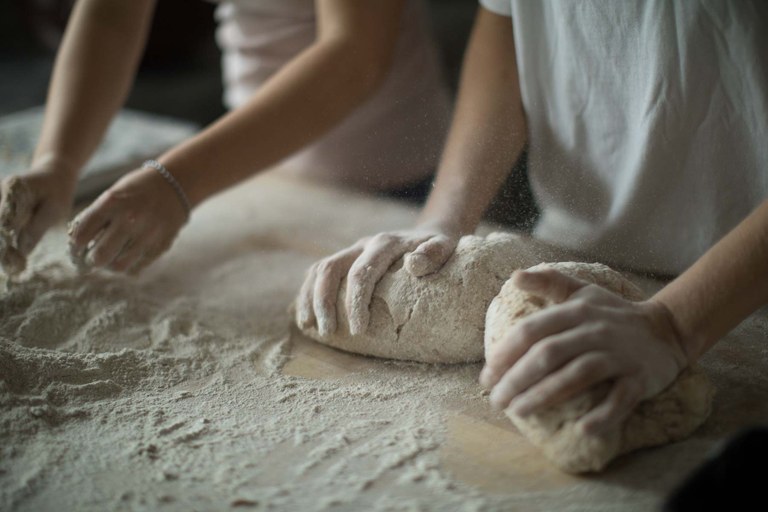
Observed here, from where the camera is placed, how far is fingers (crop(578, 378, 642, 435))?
32.0 inches

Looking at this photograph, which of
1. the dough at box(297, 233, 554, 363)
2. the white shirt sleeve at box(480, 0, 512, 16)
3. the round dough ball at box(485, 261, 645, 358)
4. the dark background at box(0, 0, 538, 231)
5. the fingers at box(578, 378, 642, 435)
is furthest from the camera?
the dark background at box(0, 0, 538, 231)

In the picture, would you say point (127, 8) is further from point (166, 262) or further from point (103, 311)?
point (103, 311)

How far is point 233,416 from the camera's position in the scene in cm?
100

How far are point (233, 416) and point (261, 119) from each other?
2.16 ft

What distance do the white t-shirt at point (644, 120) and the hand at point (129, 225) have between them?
0.71m

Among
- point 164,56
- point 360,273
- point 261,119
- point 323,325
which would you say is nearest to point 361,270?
point 360,273

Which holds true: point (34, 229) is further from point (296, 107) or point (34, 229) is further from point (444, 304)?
point (444, 304)

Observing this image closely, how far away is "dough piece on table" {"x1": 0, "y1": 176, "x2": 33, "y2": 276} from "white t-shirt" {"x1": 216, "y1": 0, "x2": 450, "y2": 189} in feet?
1.78

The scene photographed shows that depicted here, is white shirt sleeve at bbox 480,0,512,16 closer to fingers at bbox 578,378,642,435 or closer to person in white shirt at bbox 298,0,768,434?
person in white shirt at bbox 298,0,768,434

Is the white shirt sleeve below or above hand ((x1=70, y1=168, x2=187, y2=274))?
above

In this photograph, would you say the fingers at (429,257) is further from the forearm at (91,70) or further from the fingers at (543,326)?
the forearm at (91,70)

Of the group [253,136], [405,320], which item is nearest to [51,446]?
[405,320]

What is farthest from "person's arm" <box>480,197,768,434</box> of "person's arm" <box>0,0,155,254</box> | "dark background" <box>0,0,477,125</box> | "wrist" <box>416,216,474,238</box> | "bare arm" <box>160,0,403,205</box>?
"dark background" <box>0,0,477,125</box>

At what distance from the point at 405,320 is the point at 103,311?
567mm
